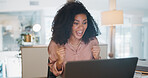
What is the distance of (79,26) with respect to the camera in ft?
3.79

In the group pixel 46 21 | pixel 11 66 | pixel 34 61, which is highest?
pixel 46 21

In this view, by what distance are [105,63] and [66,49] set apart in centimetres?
37

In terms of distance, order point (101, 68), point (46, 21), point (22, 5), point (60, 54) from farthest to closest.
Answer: point (46, 21)
point (22, 5)
point (60, 54)
point (101, 68)

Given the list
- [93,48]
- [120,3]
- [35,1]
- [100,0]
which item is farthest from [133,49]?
[93,48]

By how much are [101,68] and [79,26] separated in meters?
0.40

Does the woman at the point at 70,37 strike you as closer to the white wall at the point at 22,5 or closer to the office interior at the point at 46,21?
the office interior at the point at 46,21

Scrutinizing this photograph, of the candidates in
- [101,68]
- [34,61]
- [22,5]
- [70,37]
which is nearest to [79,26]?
[70,37]

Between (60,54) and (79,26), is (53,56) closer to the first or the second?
(60,54)

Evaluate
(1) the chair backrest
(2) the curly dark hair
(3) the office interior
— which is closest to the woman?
(2) the curly dark hair

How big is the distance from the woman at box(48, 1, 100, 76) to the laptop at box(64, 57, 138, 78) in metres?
0.29

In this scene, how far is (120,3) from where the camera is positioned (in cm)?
503

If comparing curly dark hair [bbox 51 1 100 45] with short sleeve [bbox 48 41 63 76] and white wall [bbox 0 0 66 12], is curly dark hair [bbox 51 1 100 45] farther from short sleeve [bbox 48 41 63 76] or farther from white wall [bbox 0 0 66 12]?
white wall [bbox 0 0 66 12]

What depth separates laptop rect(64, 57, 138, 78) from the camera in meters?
0.81

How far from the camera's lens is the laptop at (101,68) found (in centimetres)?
81
